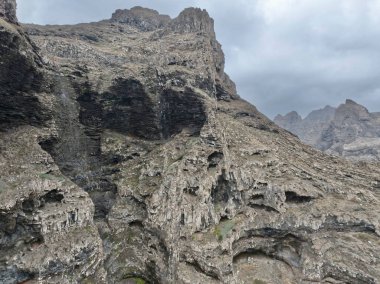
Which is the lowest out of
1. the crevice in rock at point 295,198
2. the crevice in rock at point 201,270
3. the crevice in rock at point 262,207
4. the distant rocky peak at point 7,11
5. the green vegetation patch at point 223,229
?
the crevice in rock at point 201,270

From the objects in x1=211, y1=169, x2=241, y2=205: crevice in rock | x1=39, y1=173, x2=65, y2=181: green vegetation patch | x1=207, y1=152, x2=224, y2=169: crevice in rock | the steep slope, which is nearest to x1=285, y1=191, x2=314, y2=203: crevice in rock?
x1=211, y1=169, x2=241, y2=205: crevice in rock

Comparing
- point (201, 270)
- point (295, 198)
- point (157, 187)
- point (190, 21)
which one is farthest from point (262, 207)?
point (190, 21)

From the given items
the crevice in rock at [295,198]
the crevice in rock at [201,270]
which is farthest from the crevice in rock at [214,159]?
the crevice in rock at [201,270]

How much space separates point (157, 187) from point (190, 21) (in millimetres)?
96632

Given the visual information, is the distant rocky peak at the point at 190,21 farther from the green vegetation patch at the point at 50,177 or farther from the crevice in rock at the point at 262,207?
the green vegetation patch at the point at 50,177

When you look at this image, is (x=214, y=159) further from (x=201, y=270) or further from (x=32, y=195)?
(x=32, y=195)

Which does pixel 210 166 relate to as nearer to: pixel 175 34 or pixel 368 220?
pixel 368 220

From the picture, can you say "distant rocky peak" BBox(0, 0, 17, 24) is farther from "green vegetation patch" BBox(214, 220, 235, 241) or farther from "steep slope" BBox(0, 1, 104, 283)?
"green vegetation patch" BBox(214, 220, 235, 241)

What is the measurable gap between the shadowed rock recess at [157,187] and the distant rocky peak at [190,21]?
1674 inches

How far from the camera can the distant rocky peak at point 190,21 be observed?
156250 millimetres

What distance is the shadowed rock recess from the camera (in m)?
67.6

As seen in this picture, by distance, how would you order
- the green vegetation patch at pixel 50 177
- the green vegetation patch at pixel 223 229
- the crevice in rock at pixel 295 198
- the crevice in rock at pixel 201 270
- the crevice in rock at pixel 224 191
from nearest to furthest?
the crevice in rock at pixel 201 270 → the green vegetation patch at pixel 50 177 → the green vegetation patch at pixel 223 229 → the crevice in rock at pixel 295 198 → the crevice in rock at pixel 224 191

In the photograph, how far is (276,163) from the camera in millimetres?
92250

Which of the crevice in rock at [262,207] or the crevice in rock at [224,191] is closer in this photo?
the crevice in rock at [262,207]
